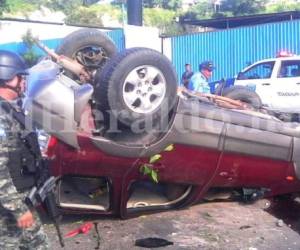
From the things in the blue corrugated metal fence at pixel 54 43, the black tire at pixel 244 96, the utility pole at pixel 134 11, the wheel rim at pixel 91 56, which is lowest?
the black tire at pixel 244 96

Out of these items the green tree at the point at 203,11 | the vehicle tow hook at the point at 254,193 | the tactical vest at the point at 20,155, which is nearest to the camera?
the tactical vest at the point at 20,155

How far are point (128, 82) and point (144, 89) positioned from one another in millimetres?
144

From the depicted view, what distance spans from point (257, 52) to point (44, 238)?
15370 millimetres

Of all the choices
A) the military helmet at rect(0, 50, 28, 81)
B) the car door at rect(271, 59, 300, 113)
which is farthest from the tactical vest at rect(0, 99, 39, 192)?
the car door at rect(271, 59, 300, 113)

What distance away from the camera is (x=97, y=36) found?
191 inches

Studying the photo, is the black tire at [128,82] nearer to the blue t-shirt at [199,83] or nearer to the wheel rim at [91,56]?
the wheel rim at [91,56]

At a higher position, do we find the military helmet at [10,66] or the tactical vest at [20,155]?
the military helmet at [10,66]

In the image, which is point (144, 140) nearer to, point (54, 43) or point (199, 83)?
point (199, 83)

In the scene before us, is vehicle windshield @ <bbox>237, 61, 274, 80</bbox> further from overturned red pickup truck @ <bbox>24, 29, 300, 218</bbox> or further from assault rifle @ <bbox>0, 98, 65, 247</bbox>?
assault rifle @ <bbox>0, 98, 65, 247</bbox>

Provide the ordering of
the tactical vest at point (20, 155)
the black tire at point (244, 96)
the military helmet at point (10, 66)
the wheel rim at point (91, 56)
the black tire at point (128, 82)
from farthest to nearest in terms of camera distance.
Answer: the black tire at point (244, 96) < the wheel rim at point (91, 56) < the black tire at point (128, 82) < the military helmet at point (10, 66) < the tactical vest at point (20, 155)

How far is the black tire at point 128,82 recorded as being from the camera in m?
3.90

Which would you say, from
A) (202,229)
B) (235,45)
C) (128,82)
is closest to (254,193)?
(202,229)

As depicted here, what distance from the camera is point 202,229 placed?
462 centimetres

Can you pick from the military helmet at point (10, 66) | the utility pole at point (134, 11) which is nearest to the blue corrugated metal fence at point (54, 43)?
the utility pole at point (134, 11)
